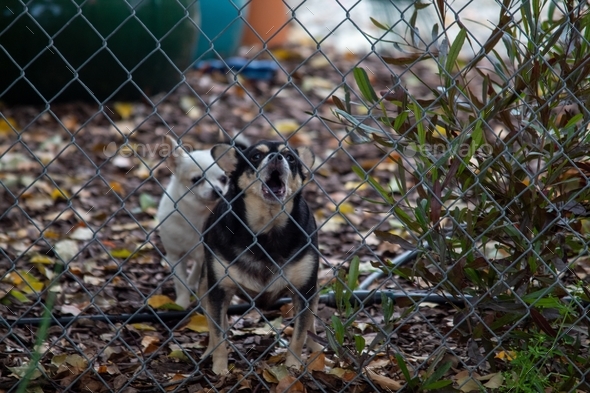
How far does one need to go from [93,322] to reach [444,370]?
1799 millimetres

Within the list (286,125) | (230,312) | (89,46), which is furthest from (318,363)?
(89,46)

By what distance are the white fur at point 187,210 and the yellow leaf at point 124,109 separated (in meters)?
2.57

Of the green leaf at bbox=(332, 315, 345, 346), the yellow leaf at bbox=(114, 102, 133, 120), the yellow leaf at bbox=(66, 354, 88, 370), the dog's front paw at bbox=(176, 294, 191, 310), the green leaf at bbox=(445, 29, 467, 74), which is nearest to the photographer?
the green leaf at bbox=(445, 29, 467, 74)

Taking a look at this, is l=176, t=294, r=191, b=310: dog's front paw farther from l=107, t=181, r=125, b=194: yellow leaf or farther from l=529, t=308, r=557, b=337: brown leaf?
l=529, t=308, r=557, b=337: brown leaf

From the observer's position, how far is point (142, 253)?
4.52 metres

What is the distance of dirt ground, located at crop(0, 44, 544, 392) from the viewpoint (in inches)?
110

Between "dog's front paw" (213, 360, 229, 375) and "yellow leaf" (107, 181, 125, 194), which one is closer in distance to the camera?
"dog's front paw" (213, 360, 229, 375)

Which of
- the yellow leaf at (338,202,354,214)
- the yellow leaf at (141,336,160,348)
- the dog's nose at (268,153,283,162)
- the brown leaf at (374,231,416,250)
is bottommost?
the yellow leaf at (141,336,160,348)

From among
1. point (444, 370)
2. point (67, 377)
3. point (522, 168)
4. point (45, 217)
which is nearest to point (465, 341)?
point (444, 370)

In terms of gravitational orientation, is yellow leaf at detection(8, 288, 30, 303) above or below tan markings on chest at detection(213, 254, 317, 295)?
below

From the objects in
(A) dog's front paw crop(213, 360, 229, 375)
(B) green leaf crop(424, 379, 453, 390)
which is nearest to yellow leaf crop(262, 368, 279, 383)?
(A) dog's front paw crop(213, 360, 229, 375)

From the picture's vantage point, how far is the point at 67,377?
278 centimetres

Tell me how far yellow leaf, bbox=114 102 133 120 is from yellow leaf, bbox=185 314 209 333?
3569mm

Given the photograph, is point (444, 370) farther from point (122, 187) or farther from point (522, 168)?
point (122, 187)
